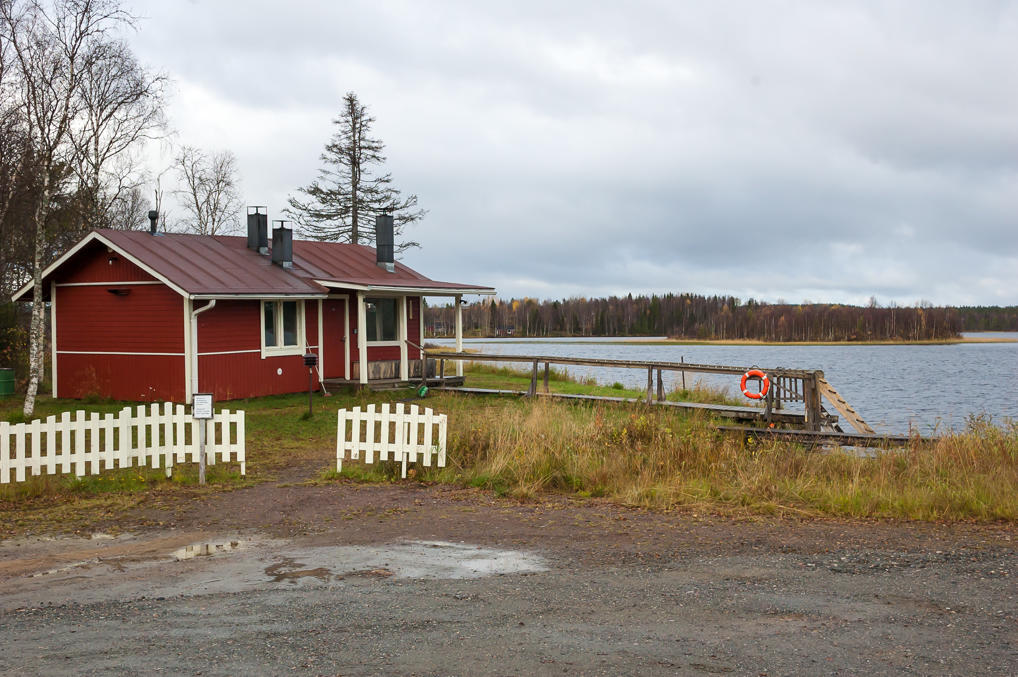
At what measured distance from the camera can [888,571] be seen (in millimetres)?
6699

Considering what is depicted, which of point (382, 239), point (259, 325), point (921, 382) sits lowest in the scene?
point (921, 382)

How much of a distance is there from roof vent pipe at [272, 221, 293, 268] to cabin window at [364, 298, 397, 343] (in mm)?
2401

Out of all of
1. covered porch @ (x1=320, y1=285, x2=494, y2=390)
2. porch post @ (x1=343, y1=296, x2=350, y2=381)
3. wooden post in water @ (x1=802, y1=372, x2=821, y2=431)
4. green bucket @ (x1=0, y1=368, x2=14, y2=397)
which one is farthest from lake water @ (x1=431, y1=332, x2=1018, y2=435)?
green bucket @ (x1=0, y1=368, x2=14, y2=397)

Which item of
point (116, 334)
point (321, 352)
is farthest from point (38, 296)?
point (321, 352)

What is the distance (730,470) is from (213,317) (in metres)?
13.9

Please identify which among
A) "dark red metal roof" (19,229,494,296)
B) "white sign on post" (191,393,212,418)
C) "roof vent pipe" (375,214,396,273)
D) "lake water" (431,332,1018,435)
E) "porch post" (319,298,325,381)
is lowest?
"lake water" (431,332,1018,435)

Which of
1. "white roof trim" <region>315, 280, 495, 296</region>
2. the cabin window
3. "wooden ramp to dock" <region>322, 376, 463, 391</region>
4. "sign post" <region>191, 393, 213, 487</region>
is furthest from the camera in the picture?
the cabin window

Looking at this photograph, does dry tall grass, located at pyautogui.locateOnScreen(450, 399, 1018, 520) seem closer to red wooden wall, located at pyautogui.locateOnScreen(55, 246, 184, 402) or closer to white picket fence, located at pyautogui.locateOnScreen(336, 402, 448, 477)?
white picket fence, located at pyautogui.locateOnScreen(336, 402, 448, 477)

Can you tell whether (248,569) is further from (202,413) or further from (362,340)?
(362,340)

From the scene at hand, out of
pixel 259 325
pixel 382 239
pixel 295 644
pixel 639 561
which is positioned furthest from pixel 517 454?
pixel 382 239

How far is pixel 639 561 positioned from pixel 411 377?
18251 millimetres

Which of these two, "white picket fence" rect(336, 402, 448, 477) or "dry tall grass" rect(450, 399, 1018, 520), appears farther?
"white picket fence" rect(336, 402, 448, 477)

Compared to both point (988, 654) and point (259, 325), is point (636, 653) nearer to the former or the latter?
point (988, 654)

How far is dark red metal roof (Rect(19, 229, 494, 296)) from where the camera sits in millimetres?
20406
